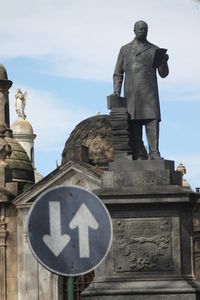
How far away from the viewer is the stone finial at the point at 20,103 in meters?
97.6

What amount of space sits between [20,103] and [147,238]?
3287 inches

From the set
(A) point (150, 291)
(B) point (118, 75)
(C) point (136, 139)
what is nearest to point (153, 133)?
(C) point (136, 139)

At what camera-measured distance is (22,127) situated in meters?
93.9

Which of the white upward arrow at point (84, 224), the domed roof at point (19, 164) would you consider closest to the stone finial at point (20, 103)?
the domed roof at point (19, 164)

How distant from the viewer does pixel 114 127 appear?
17.3 metres

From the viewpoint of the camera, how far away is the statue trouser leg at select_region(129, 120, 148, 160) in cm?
1738

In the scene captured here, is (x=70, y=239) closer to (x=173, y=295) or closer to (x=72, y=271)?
(x=72, y=271)

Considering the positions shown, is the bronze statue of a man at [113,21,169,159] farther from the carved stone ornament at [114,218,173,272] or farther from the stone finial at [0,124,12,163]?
the stone finial at [0,124,12,163]

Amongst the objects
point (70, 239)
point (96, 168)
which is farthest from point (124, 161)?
point (96, 168)

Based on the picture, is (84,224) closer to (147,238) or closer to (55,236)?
(55,236)

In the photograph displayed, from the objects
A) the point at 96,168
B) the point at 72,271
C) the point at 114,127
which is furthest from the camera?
the point at 96,168

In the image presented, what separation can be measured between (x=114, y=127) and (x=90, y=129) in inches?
967

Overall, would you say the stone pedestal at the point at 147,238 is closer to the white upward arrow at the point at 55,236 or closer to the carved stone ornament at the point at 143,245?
the carved stone ornament at the point at 143,245

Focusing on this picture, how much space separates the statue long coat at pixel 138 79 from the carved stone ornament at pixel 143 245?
1.55 metres
